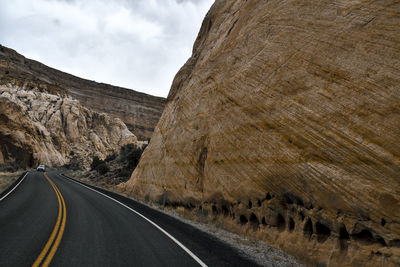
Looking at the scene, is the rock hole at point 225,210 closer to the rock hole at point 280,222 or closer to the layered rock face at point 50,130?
the rock hole at point 280,222

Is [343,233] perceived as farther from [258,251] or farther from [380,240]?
[258,251]

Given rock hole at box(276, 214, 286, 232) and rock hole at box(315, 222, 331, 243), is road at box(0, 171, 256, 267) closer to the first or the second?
rock hole at box(276, 214, 286, 232)

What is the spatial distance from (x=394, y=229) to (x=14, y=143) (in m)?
60.6

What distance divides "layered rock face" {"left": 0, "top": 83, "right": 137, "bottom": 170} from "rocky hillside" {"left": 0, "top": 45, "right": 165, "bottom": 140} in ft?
60.9

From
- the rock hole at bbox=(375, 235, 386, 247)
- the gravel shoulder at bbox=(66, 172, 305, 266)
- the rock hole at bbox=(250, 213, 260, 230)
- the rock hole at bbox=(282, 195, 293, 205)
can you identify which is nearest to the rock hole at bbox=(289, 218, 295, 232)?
the rock hole at bbox=(282, 195, 293, 205)

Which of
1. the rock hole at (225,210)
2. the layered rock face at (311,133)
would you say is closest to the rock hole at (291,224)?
the layered rock face at (311,133)

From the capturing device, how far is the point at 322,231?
618 cm

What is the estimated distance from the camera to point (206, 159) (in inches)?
457

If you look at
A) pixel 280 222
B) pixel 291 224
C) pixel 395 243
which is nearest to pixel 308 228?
pixel 291 224

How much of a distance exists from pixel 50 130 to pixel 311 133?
69.1m

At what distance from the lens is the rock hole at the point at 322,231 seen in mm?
6048

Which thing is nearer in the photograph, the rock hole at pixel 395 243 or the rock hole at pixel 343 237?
the rock hole at pixel 395 243

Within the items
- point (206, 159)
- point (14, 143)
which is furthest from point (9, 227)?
point (14, 143)

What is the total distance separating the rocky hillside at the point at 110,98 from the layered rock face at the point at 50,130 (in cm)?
1856
